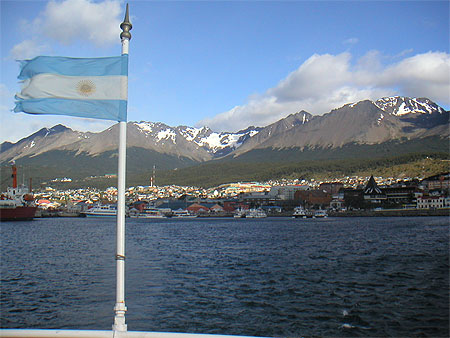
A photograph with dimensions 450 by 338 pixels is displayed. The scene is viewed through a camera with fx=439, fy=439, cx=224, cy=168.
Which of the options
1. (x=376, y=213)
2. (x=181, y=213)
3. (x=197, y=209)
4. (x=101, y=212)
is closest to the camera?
(x=376, y=213)

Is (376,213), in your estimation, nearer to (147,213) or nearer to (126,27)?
(147,213)

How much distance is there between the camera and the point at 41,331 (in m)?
4.56

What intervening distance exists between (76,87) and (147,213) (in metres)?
111

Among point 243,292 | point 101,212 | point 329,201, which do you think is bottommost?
point 101,212

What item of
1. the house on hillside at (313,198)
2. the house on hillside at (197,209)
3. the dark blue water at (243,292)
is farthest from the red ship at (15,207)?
the house on hillside at (313,198)

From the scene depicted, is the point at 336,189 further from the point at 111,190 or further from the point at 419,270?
the point at 419,270

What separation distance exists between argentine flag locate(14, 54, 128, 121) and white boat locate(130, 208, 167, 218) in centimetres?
10716

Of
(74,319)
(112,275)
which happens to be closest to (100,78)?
(74,319)

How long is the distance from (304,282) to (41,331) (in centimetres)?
1330

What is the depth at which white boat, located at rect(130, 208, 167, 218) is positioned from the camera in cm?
11175

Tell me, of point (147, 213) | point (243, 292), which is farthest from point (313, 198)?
point (243, 292)

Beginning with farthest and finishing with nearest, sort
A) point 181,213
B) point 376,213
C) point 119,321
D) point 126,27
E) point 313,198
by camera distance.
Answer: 1. point 313,198
2. point 181,213
3. point 376,213
4. point 126,27
5. point 119,321

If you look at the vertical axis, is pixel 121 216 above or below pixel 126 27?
below

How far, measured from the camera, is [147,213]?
375 ft
